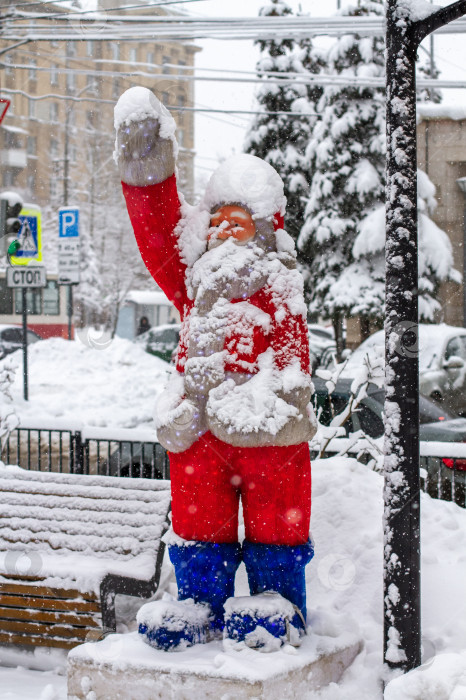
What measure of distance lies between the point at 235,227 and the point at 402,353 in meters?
0.92

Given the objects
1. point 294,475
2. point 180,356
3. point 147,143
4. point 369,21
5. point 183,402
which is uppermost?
point 369,21

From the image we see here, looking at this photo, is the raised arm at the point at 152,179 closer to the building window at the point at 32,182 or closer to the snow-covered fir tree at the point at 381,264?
the snow-covered fir tree at the point at 381,264

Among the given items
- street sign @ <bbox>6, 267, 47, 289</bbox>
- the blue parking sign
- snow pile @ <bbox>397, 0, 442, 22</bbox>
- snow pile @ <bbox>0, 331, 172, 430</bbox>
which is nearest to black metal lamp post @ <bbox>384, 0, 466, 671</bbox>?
snow pile @ <bbox>397, 0, 442, 22</bbox>

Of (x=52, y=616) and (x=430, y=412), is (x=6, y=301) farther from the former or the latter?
(x=52, y=616)

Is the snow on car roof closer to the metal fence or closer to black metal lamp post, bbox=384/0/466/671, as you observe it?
the metal fence

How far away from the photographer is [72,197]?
35.7 meters

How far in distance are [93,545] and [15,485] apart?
76cm

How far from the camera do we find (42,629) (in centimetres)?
343

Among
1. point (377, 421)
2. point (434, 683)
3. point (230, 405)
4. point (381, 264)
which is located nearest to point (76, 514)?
point (230, 405)

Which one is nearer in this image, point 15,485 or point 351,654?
point 351,654

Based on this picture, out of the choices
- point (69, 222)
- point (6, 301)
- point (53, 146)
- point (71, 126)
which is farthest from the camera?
point (53, 146)

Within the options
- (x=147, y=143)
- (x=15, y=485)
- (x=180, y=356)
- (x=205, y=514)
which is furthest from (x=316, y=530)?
(x=147, y=143)

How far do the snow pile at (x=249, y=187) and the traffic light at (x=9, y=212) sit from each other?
7.25 m

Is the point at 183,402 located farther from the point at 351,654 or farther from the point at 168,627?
the point at 351,654
